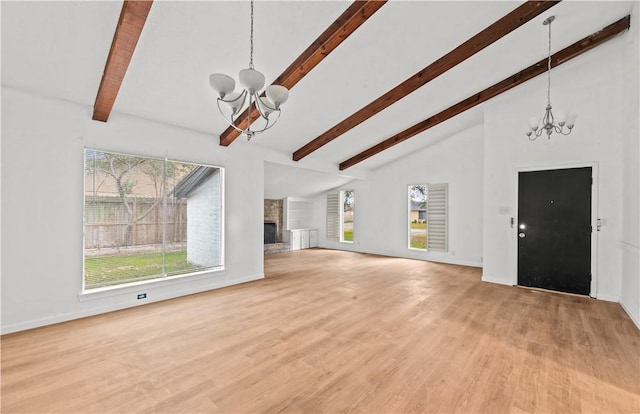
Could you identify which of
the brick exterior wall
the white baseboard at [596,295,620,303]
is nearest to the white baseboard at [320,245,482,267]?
the brick exterior wall

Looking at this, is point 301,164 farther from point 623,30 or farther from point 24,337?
point 623,30

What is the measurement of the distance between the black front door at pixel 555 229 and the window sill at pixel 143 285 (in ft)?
17.5

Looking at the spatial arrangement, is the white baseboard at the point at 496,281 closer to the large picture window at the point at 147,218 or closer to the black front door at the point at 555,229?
the black front door at the point at 555,229

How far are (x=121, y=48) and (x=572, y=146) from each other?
6228 mm

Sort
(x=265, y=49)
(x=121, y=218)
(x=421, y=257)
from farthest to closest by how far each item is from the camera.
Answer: (x=421, y=257)
(x=121, y=218)
(x=265, y=49)

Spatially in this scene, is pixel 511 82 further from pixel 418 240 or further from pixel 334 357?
pixel 334 357

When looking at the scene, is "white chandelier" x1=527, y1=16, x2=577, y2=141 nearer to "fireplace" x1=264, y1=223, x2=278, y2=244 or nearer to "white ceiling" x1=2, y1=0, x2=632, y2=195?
"white ceiling" x1=2, y1=0, x2=632, y2=195

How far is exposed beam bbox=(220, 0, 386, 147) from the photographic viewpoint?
2.53 m

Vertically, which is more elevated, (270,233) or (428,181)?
(428,181)

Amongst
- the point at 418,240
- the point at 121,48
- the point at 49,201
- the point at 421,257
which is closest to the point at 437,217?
the point at 418,240

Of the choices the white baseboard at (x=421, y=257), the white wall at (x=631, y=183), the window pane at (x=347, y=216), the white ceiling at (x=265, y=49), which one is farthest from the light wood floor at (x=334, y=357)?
the window pane at (x=347, y=216)

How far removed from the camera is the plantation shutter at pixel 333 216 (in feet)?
30.6

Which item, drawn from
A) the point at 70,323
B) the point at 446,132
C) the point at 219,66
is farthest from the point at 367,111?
the point at 70,323

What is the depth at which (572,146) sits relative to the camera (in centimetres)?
446
